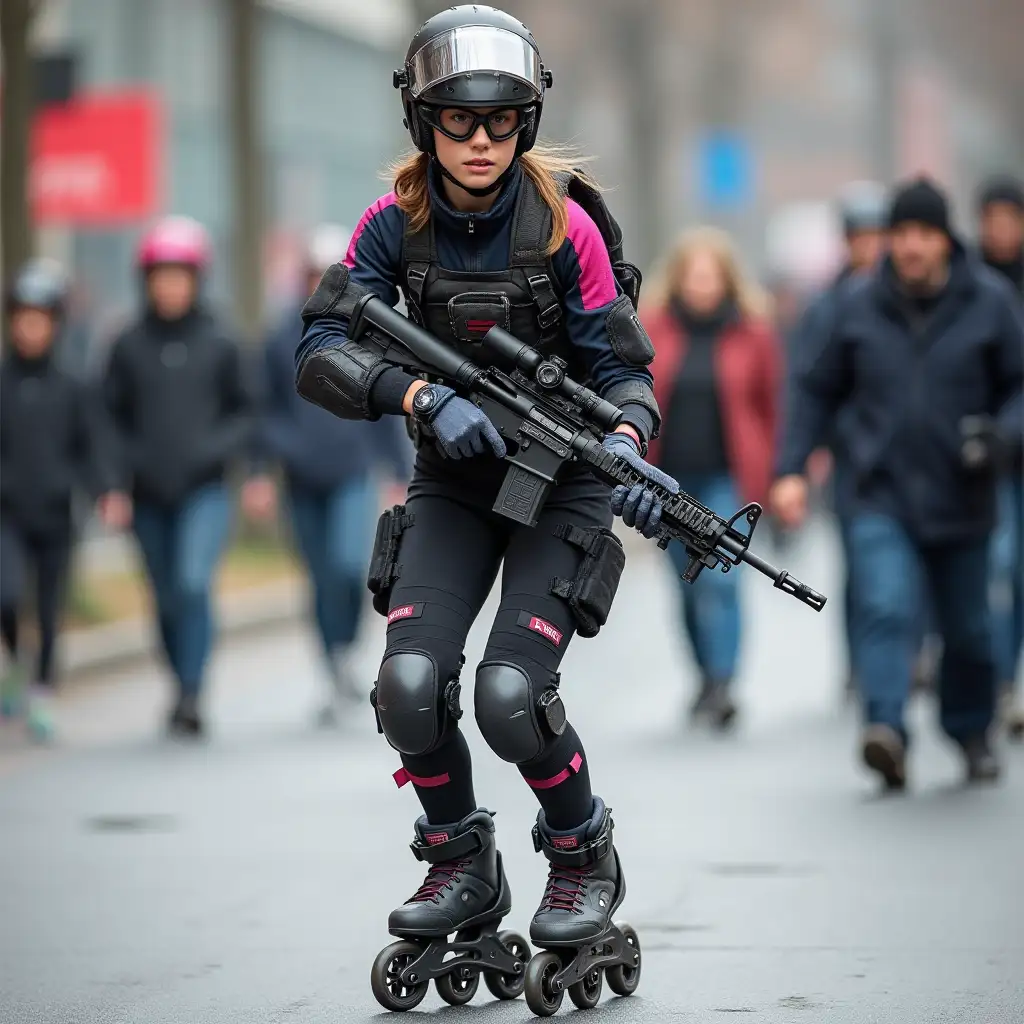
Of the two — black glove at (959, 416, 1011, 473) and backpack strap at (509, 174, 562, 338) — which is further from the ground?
backpack strap at (509, 174, 562, 338)

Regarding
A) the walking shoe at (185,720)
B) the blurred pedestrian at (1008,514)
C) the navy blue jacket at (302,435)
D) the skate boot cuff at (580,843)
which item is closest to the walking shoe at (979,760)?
the blurred pedestrian at (1008,514)

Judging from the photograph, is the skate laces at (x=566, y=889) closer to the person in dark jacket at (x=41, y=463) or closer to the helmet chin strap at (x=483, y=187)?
the helmet chin strap at (x=483, y=187)

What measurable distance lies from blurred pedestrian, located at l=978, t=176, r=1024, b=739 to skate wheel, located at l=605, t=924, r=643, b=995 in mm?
5025

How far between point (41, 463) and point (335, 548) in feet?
4.52

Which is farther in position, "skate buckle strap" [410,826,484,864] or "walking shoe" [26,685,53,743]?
"walking shoe" [26,685,53,743]

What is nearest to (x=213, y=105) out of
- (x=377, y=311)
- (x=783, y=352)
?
(x=783, y=352)

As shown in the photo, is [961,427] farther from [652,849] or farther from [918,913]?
[918,913]

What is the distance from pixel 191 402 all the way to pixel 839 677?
367cm

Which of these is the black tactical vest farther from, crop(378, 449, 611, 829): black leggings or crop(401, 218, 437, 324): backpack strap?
crop(378, 449, 611, 829): black leggings

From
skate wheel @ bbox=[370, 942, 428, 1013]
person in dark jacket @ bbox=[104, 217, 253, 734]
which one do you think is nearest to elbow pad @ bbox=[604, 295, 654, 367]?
skate wheel @ bbox=[370, 942, 428, 1013]

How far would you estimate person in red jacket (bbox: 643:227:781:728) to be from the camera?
36.7 ft

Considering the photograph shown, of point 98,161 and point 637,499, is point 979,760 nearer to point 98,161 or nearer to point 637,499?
point 637,499

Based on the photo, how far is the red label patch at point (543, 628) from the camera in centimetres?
553

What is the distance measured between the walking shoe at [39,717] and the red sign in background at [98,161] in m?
5.39
